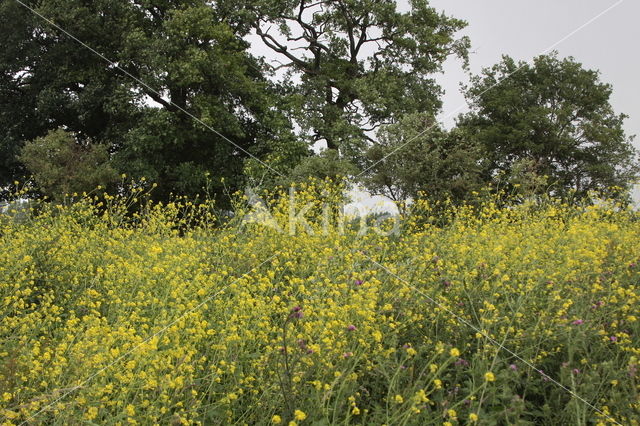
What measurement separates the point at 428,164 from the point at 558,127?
45.1ft

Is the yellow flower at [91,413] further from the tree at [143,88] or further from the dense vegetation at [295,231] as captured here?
the tree at [143,88]

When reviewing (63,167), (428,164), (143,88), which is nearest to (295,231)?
(428,164)

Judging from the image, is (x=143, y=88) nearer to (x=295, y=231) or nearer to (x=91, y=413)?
(x=295, y=231)

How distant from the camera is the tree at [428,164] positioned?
49.9 ft

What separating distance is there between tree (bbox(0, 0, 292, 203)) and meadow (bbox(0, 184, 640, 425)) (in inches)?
486

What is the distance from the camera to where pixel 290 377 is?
318 cm

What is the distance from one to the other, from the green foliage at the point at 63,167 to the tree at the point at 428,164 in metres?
8.01

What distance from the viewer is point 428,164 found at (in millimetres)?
15266

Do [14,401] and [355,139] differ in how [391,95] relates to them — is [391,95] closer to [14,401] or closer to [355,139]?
[355,139]

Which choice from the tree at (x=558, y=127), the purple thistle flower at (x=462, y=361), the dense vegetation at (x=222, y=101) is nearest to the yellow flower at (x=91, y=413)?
the purple thistle flower at (x=462, y=361)

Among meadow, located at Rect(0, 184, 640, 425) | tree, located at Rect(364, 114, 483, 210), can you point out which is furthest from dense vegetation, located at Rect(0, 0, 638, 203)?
meadow, located at Rect(0, 184, 640, 425)

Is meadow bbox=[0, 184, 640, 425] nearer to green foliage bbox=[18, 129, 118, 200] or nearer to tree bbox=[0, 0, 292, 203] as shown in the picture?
green foliage bbox=[18, 129, 118, 200]

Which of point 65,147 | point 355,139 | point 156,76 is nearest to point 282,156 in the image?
point 355,139

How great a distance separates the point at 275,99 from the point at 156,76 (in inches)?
189
